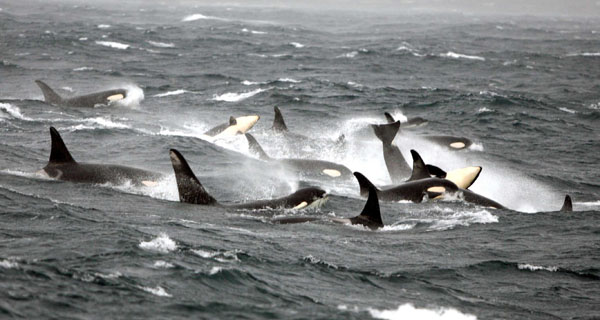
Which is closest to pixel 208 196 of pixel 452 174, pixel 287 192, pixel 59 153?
pixel 287 192

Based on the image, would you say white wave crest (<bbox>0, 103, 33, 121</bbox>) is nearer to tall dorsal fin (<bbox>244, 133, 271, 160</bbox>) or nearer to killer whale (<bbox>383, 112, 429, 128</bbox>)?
tall dorsal fin (<bbox>244, 133, 271, 160</bbox>)

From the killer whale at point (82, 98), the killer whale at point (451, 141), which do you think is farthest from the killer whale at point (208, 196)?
the killer whale at point (82, 98)

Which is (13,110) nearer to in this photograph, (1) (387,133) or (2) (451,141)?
(1) (387,133)

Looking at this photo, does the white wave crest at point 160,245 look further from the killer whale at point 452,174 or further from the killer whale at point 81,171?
the killer whale at point 452,174

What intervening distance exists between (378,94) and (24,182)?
26433 mm

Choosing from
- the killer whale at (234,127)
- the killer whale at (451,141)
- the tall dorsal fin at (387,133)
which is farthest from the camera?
the killer whale at (451,141)

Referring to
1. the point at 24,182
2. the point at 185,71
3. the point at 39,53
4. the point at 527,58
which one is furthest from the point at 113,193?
the point at 527,58

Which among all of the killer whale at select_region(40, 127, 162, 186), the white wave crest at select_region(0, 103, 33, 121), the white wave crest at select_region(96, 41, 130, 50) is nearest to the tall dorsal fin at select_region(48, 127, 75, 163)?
the killer whale at select_region(40, 127, 162, 186)

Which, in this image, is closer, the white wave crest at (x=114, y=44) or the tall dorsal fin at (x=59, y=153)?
the tall dorsal fin at (x=59, y=153)

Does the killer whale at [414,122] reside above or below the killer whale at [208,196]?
below

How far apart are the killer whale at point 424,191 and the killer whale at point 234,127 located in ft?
29.2

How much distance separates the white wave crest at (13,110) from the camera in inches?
1178

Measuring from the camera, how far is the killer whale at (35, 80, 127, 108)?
33.4 meters

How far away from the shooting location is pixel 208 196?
17.6 metres
